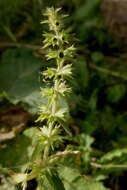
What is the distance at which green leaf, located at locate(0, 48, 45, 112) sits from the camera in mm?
2301

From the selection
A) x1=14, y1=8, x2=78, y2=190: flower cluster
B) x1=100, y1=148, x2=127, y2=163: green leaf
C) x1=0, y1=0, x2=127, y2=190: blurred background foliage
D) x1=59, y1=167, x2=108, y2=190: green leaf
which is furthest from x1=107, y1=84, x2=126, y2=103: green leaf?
x1=14, y1=8, x2=78, y2=190: flower cluster

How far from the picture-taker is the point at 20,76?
2.53 meters

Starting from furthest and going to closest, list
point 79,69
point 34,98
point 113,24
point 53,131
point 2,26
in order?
point 113,24
point 2,26
point 79,69
point 34,98
point 53,131

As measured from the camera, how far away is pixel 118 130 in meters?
2.56

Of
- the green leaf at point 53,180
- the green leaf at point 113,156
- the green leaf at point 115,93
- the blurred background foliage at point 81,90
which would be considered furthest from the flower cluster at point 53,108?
the green leaf at point 115,93

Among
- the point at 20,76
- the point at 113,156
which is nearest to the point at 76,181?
the point at 113,156

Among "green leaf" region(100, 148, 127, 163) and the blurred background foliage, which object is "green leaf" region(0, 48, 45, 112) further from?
"green leaf" region(100, 148, 127, 163)

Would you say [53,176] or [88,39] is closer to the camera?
[53,176]

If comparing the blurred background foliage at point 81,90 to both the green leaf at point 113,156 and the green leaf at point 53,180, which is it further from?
the green leaf at point 53,180

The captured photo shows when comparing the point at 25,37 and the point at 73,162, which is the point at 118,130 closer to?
the point at 73,162

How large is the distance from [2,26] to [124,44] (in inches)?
42.7

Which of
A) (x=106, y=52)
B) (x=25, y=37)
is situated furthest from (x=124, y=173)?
(x=25, y=37)

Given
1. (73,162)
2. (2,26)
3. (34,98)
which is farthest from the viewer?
(2,26)

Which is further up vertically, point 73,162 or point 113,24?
point 113,24
